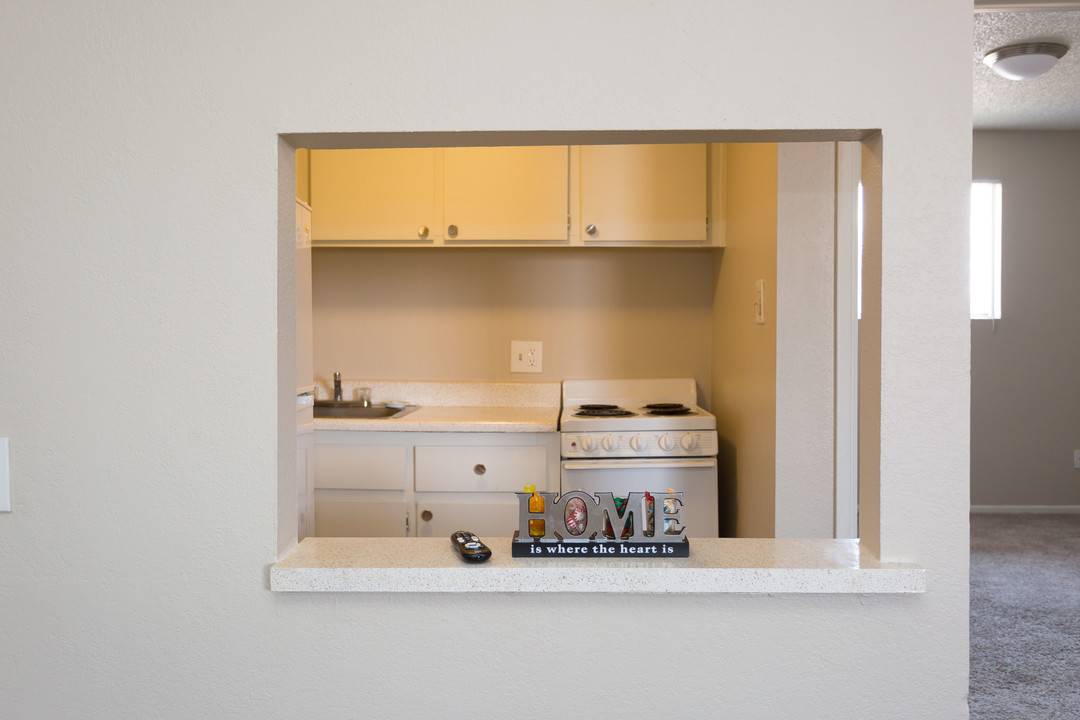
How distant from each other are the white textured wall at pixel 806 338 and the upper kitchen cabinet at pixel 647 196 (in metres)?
0.78

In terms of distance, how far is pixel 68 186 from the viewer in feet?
3.92

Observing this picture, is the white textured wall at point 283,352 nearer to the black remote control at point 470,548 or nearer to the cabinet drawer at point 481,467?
the black remote control at point 470,548

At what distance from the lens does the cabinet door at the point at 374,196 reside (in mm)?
3020

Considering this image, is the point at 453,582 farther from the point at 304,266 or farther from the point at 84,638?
the point at 304,266

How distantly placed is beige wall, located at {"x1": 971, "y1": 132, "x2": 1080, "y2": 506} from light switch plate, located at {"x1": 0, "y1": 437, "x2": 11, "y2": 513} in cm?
486

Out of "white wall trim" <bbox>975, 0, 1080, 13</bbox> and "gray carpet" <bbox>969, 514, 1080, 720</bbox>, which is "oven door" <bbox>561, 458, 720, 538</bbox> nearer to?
"gray carpet" <bbox>969, 514, 1080, 720</bbox>

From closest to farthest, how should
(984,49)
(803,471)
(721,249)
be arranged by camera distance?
(803,471) < (721,249) < (984,49)

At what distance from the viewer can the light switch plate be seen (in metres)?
1.21

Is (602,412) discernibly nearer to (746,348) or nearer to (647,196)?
(746,348)

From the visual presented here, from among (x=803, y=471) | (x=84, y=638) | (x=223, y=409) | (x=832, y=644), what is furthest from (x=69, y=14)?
(x=803, y=471)

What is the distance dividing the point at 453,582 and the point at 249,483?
353mm

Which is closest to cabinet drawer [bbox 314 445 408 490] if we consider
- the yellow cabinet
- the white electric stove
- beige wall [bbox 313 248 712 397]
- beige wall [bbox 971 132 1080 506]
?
the white electric stove

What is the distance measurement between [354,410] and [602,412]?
3.35 ft

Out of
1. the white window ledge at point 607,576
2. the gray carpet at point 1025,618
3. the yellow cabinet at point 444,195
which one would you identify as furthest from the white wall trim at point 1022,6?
the gray carpet at point 1025,618
